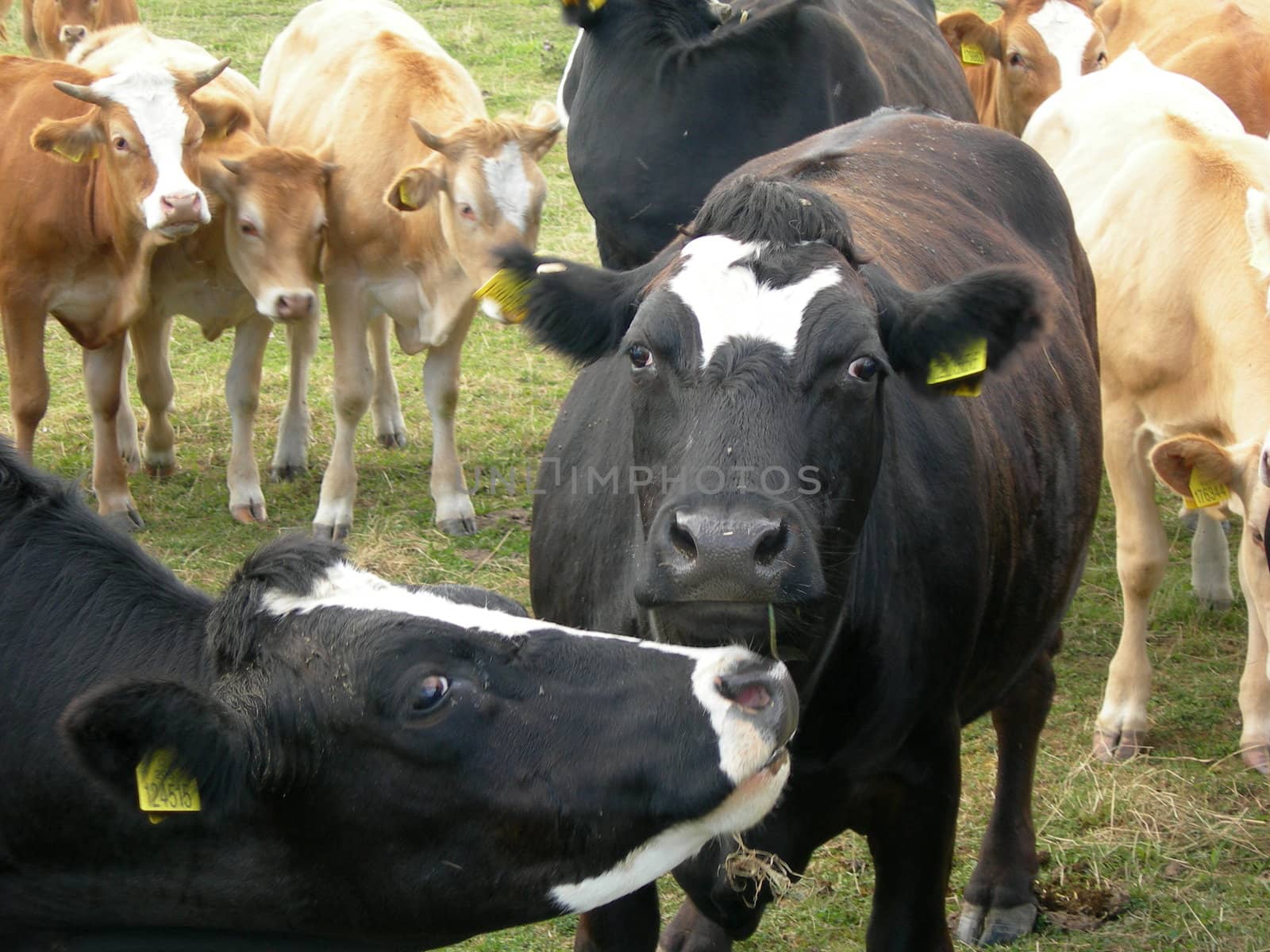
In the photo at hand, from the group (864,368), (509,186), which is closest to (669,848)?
(864,368)

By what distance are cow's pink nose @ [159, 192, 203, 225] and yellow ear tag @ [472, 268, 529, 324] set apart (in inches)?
119

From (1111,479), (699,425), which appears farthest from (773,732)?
(1111,479)

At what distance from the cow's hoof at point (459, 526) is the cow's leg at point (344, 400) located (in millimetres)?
406

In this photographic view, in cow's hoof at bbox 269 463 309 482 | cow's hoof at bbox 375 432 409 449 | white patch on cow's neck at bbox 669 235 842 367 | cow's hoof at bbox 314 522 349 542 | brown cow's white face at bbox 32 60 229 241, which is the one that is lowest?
cow's hoof at bbox 375 432 409 449

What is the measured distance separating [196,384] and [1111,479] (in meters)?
4.95

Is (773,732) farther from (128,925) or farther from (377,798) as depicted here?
(128,925)

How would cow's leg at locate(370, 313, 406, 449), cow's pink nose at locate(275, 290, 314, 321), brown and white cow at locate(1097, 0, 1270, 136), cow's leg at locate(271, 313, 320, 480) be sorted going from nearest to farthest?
cow's pink nose at locate(275, 290, 314, 321), cow's leg at locate(271, 313, 320, 480), cow's leg at locate(370, 313, 406, 449), brown and white cow at locate(1097, 0, 1270, 136)

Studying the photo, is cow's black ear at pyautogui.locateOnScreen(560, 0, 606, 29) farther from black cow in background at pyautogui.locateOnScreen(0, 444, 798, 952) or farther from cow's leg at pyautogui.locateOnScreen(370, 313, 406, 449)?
black cow in background at pyautogui.locateOnScreen(0, 444, 798, 952)

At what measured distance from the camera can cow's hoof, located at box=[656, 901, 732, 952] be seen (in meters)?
3.72

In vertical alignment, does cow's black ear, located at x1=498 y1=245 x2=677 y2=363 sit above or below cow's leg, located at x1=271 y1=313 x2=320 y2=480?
above

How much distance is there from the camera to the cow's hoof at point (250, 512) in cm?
657

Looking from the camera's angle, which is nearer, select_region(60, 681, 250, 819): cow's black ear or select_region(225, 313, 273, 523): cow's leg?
select_region(60, 681, 250, 819): cow's black ear

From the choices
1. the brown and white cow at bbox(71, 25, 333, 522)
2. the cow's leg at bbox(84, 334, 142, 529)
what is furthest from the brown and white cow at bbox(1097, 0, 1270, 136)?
the cow's leg at bbox(84, 334, 142, 529)

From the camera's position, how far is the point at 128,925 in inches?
95.8
